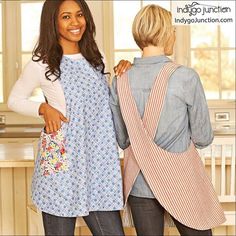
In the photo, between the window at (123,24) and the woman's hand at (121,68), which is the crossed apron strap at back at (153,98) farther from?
the window at (123,24)

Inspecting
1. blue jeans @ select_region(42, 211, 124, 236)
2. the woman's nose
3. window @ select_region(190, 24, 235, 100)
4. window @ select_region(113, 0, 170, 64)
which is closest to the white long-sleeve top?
the woman's nose

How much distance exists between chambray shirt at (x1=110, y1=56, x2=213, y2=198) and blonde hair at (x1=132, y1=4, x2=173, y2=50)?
0.19ft

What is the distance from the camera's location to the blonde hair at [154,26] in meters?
1.94

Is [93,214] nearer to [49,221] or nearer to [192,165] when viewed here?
[49,221]

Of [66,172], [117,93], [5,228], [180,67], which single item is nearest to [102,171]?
[66,172]

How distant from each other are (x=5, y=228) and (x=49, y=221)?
2.61 ft

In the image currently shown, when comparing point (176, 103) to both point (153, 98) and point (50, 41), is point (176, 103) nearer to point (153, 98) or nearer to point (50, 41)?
point (153, 98)

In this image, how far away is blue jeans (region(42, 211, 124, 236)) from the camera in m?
2.07

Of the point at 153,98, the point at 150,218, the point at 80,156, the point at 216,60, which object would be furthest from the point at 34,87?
the point at 216,60

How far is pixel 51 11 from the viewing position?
203cm

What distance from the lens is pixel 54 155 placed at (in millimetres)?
2051

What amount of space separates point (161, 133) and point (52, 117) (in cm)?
34

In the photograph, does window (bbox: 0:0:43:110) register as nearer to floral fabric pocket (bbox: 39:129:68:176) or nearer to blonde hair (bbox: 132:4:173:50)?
floral fabric pocket (bbox: 39:129:68:176)

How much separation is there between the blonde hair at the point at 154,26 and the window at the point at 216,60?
7.91ft
